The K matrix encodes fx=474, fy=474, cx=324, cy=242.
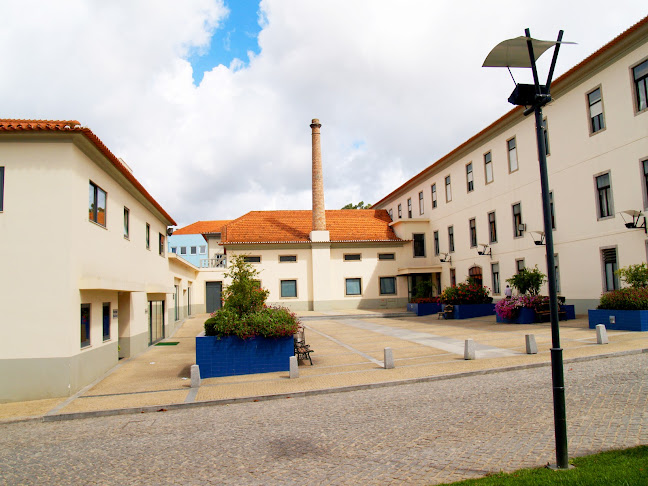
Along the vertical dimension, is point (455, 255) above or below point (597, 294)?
above

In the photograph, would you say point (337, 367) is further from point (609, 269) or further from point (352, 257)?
point (352, 257)

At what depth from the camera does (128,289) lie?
14484 millimetres

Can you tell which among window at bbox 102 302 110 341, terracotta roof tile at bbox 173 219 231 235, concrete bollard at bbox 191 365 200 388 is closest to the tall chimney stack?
window at bbox 102 302 110 341

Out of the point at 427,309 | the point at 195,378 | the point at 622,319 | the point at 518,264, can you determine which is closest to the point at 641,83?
the point at 622,319

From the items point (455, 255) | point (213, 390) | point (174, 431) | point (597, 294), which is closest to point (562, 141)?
point (597, 294)

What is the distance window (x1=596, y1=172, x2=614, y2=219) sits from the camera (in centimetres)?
2036

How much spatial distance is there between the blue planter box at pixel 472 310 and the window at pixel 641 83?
13.5 m

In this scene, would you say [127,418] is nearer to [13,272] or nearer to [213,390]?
[213,390]

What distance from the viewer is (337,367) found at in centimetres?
1306

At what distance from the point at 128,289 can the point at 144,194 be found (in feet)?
15.0

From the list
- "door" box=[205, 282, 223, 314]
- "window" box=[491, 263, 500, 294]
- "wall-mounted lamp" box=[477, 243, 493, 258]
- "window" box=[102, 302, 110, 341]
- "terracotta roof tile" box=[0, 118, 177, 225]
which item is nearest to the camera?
"terracotta roof tile" box=[0, 118, 177, 225]

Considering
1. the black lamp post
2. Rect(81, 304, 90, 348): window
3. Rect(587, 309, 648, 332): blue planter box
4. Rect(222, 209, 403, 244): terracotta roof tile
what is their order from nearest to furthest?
the black lamp post → Rect(81, 304, 90, 348): window → Rect(587, 309, 648, 332): blue planter box → Rect(222, 209, 403, 244): terracotta roof tile

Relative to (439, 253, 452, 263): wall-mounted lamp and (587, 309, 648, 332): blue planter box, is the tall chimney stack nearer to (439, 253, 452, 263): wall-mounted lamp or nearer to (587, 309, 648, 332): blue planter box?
(439, 253, 452, 263): wall-mounted lamp

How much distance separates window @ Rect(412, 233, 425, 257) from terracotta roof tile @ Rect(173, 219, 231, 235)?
118 feet
